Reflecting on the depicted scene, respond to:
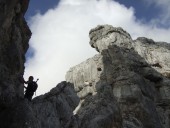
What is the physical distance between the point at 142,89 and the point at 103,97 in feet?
52.9

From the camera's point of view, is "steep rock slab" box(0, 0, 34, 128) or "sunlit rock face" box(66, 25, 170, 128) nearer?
"steep rock slab" box(0, 0, 34, 128)

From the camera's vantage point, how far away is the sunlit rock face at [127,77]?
5003 cm

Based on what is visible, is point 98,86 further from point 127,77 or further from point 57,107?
point 57,107

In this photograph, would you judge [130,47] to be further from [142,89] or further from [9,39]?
[9,39]

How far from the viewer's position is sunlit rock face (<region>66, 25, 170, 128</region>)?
5003cm

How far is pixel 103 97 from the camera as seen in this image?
40562mm

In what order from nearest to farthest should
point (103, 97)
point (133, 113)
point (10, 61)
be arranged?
point (10, 61), point (103, 97), point (133, 113)

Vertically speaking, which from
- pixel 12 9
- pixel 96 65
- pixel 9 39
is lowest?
pixel 9 39

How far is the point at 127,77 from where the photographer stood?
5509cm

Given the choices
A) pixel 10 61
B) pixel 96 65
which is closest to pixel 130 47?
pixel 96 65

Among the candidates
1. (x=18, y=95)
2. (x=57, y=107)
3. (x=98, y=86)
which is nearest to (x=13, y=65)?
(x=18, y=95)

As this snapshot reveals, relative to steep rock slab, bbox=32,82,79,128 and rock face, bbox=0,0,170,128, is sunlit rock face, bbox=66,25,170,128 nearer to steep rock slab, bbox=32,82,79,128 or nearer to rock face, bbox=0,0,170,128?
rock face, bbox=0,0,170,128

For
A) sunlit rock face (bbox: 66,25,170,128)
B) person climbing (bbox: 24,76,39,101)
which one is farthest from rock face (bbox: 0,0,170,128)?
person climbing (bbox: 24,76,39,101)

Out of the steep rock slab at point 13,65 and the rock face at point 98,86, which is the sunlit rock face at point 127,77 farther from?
the steep rock slab at point 13,65
